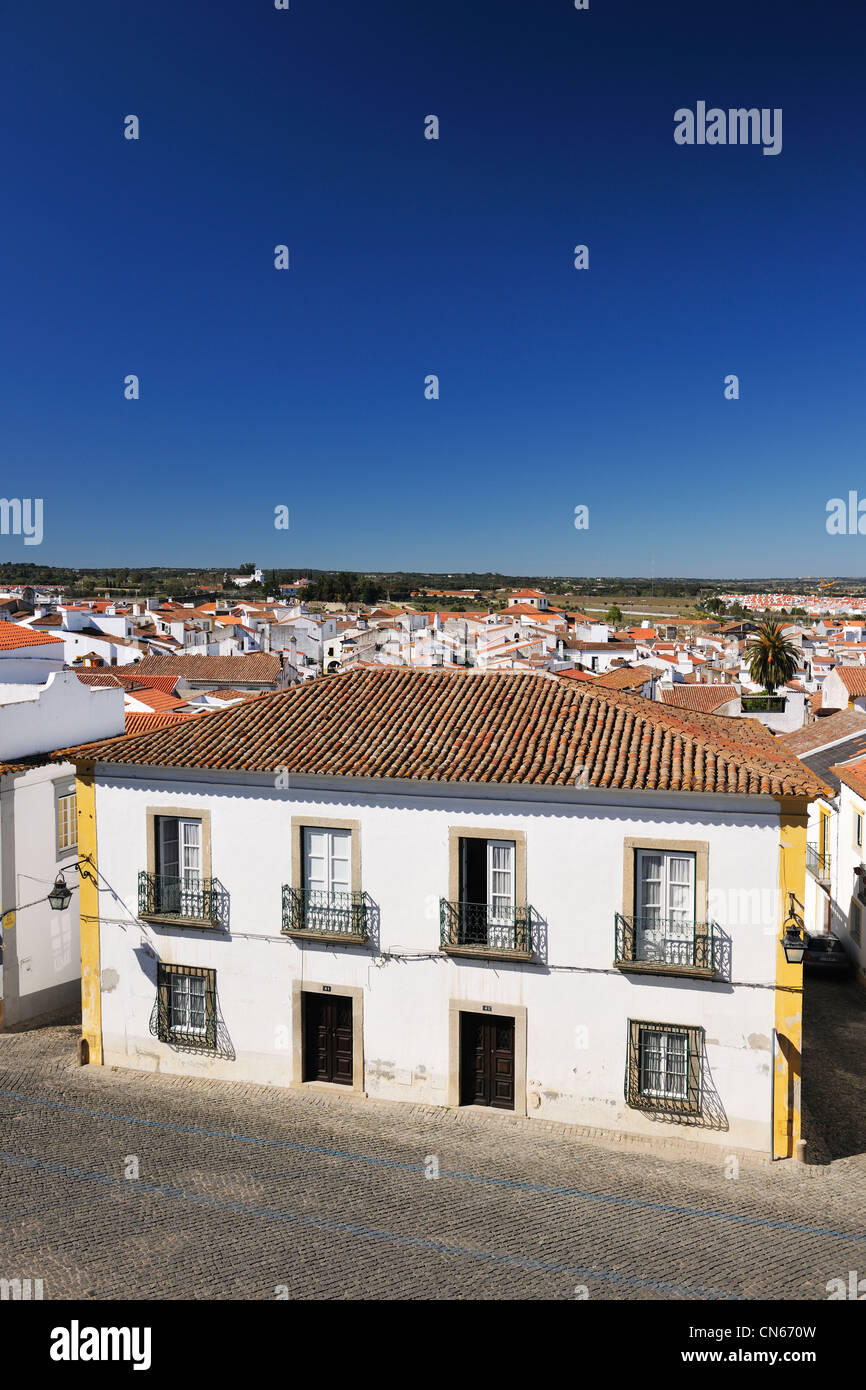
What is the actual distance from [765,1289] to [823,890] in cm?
1596

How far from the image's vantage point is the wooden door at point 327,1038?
15703mm

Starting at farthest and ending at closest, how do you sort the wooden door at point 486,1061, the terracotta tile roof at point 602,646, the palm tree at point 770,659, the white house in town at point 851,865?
→ the terracotta tile roof at point 602,646 → the palm tree at point 770,659 → the white house in town at point 851,865 → the wooden door at point 486,1061

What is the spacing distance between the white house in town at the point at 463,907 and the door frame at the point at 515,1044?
0.03 metres

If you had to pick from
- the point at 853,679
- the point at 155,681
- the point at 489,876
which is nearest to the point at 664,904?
the point at 489,876

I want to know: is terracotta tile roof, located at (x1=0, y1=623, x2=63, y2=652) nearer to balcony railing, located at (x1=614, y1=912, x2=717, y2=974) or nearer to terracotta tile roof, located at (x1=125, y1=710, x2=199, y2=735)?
terracotta tile roof, located at (x1=125, y1=710, x2=199, y2=735)

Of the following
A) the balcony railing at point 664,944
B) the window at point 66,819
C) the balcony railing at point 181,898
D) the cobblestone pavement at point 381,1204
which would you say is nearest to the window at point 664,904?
the balcony railing at point 664,944

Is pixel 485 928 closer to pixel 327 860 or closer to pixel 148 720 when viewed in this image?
pixel 327 860

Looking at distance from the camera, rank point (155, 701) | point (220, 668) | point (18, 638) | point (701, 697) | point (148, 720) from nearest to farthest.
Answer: point (148, 720)
point (18, 638)
point (155, 701)
point (701, 697)
point (220, 668)

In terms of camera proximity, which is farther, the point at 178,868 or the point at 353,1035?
the point at 178,868

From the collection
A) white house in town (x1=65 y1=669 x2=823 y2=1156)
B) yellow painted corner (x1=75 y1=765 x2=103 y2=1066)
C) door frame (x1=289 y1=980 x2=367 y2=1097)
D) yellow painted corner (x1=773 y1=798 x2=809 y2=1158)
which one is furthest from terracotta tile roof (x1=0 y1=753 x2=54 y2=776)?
yellow painted corner (x1=773 y1=798 x2=809 y2=1158)

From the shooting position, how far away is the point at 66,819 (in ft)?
64.7

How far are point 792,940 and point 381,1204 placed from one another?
21.5ft

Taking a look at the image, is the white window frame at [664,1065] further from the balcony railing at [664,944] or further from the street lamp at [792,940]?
the street lamp at [792,940]
